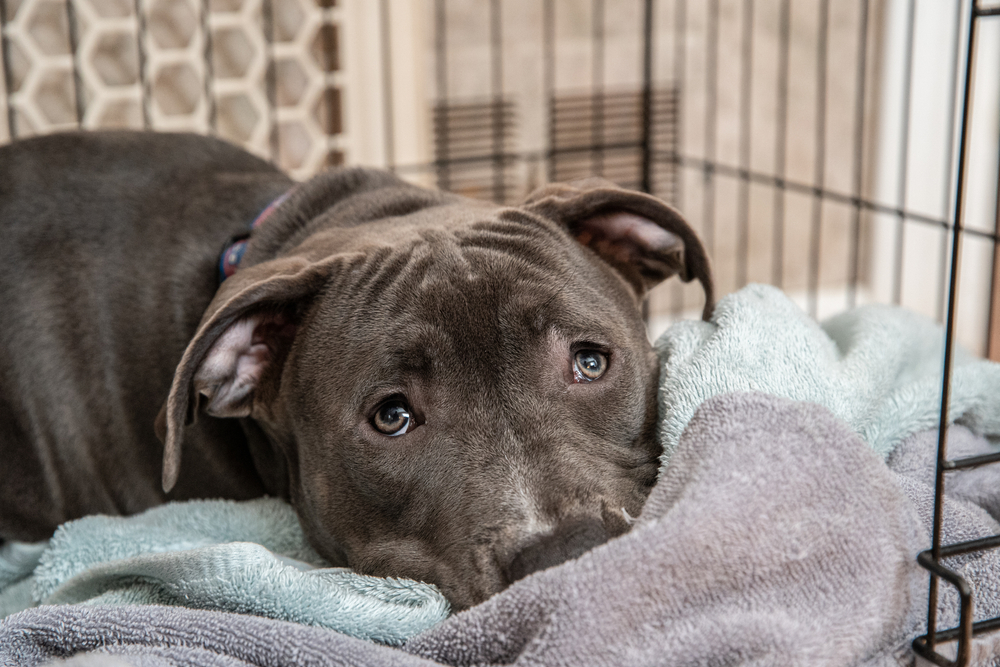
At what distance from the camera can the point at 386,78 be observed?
418 cm

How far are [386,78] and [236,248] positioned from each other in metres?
2.37

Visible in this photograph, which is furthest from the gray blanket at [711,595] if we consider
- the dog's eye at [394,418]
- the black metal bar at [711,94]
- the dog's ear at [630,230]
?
the black metal bar at [711,94]

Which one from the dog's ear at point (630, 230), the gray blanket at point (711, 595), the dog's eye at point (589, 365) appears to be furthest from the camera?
the dog's ear at point (630, 230)

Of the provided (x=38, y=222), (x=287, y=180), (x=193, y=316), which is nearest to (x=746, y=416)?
(x=193, y=316)

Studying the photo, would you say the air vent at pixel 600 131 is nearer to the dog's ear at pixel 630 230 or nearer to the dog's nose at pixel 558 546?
the dog's ear at pixel 630 230

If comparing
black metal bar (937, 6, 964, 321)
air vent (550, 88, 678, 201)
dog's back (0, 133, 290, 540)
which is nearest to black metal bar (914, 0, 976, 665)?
black metal bar (937, 6, 964, 321)

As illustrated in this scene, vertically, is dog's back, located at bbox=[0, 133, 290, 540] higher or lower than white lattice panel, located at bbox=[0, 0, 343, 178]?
lower

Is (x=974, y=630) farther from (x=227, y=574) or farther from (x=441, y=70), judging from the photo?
(x=441, y=70)

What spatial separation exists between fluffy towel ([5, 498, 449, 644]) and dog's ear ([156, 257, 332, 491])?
5.5 inches

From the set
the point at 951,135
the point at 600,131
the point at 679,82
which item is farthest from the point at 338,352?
the point at 679,82

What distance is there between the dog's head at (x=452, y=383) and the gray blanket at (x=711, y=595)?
0.49 ft

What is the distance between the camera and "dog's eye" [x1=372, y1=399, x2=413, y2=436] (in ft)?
4.91

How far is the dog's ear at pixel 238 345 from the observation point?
5.04ft

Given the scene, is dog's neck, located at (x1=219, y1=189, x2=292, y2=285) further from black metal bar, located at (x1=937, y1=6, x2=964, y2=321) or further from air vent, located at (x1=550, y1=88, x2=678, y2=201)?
air vent, located at (x1=550, y1=88, x2=678, y2=201)
